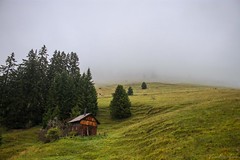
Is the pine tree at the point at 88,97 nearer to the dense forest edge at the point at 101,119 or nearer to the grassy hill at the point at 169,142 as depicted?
the dense forest edge at the point at 101,119

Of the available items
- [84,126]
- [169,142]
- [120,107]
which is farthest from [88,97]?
[169,142]

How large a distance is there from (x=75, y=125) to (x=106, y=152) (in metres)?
22.4

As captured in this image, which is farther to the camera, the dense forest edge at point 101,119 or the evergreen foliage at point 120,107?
the evergreen foliage at point 120,107

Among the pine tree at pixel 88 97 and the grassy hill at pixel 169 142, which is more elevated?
the pine tree at pixel 88 97

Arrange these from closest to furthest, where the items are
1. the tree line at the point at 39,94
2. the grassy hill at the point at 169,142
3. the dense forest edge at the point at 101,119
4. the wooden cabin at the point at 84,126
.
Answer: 1. the grassy hill at the point at 169,142
2. the dense forest edge at the point at 101,119
3. the wooden cabin at the point at 84,126
4. the tree line at the point at 39,94

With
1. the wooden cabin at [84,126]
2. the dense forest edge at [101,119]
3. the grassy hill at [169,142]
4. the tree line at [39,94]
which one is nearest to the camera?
the grassy hill at [169,142]

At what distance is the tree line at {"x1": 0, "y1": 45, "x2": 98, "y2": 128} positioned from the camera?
227 feet

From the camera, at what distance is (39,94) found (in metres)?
75.4

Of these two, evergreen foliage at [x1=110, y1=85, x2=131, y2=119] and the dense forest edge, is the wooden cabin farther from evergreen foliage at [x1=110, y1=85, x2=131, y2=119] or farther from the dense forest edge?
evergreen foliage at [x1=110, y1=85, x2=131, y2=119]

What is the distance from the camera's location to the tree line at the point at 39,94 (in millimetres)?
69125

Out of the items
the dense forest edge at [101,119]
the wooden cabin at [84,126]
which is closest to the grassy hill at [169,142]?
the dense forest edge at [101,119]

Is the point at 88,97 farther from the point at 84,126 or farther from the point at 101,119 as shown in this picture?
the point at 84,126

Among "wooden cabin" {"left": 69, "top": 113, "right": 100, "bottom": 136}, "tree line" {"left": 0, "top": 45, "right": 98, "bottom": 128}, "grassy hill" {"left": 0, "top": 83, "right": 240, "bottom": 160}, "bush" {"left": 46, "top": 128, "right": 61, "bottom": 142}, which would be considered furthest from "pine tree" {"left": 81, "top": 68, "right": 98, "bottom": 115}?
"bush" {"left": 46, "top": 128, "right": 61, "bottom": 142}

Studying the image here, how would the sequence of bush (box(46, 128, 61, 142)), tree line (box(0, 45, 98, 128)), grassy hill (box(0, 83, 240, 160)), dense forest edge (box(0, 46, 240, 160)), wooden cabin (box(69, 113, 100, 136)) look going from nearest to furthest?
grassy hill (box(0, 83, 240, 160)) < dense forest edge (box(0, 46, 240, 160)) < bush (box(46, 128, 61, 142)) < wooden cabin (box(69, 113, 100, 136)) < tree line (box(0, 45, 98, 128))
